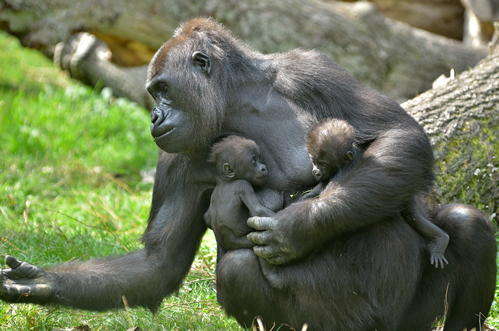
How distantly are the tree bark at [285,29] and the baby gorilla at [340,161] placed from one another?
4915 millimetres

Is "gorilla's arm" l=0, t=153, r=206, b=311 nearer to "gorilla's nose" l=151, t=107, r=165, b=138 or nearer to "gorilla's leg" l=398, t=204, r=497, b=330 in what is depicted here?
"gorilla's nose" l=151, t=107, r=165, b=138

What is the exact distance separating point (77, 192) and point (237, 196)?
3903 mm

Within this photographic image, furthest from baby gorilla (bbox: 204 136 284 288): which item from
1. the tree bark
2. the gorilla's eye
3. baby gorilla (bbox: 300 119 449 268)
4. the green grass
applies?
the tree bark

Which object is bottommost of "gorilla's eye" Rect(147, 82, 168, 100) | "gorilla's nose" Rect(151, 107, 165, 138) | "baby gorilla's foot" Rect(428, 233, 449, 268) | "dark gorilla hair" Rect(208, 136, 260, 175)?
"baby gorilla's foot" Rect(428, 233, 449, 268)

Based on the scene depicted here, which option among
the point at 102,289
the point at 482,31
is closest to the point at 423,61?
the point at 482,31

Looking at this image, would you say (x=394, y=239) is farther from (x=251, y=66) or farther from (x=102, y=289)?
(x=102, y=289)

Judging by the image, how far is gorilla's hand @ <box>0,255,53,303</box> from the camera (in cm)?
321

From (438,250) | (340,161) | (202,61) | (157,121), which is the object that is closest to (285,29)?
(202,61)

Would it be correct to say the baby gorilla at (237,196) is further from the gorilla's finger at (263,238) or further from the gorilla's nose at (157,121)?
the gorilla's nose at (157,121)

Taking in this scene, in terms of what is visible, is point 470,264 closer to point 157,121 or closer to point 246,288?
point 246,288

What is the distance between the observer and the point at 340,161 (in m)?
3.26

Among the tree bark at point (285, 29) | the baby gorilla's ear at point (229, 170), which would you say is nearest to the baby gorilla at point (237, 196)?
the baby gorilla's ear at point (229, 170)

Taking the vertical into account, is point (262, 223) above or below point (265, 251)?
above

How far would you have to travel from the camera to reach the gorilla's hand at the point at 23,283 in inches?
126
